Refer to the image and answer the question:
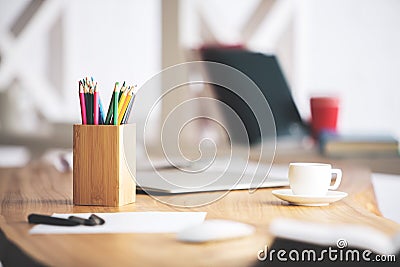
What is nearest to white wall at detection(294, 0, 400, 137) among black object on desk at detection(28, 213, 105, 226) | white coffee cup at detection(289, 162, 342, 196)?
white coffee cup at detection(289, 162, 342, 196)

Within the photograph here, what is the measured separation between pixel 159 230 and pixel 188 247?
0.40ft

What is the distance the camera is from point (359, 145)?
2211 millimetres

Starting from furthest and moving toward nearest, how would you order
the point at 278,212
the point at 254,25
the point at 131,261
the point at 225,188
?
the point at 254,25
the point at 225,188
the point at 278,212
the point at 131,261

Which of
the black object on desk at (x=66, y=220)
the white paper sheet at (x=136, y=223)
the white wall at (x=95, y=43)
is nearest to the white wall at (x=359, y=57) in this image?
the white wall at (x=95, y=43)

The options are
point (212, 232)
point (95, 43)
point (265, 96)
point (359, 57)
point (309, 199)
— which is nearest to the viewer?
point (212, 232)

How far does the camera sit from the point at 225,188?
4.41ft

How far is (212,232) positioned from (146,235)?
0.35 feet

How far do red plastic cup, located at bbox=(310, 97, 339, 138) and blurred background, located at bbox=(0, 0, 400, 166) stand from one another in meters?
0.91

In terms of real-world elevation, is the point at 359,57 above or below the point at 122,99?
above

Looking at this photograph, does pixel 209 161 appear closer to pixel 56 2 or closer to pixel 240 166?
pixel 240 166

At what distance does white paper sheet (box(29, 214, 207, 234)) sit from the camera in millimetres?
925

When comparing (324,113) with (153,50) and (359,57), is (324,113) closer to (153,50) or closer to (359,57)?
(359,57)

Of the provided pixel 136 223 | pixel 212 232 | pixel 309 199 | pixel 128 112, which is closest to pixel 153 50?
pixel 128 112

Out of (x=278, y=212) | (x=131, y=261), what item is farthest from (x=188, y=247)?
(x=278, y=212)
